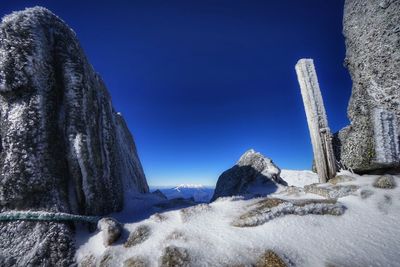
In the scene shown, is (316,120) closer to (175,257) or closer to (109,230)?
(175,257)

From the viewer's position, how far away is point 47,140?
6.09 meters

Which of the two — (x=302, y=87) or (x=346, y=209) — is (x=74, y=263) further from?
(x=302, y=87)

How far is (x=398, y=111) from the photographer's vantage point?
8.23m

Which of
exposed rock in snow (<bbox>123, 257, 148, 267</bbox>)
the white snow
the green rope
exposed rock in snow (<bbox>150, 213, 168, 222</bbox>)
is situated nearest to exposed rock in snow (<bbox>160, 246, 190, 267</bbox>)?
exposed rock in snow (<bbox>123, 257, 148, 267</bbox>)

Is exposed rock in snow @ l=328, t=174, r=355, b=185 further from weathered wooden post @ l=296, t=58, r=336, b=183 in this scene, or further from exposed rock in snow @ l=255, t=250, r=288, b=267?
exposed rock in snow @ l=255, t=250, r=288, b=267

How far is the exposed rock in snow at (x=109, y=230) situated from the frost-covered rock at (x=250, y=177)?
7416 mm

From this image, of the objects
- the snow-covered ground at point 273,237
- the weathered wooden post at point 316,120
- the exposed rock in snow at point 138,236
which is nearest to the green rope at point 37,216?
the snow-covered ground at point 273,237

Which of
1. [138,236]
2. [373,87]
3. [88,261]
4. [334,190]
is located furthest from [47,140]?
[373,87]

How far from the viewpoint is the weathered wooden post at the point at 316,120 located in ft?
31.6

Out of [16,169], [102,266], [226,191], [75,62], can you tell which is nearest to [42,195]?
[16,169]

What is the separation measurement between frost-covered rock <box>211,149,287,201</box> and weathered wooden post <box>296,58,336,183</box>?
2.62m

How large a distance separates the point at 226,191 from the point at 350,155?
6.90 m

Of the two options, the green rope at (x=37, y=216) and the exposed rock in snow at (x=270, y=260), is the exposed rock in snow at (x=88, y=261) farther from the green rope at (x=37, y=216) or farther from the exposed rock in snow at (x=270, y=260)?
the exposed rock in snow at (x=270, y=260)

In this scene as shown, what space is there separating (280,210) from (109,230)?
4198 millimetres
